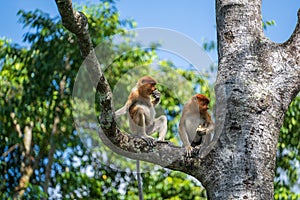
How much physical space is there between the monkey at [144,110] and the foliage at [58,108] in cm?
231

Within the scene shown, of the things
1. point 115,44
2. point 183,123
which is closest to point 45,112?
point 115,44

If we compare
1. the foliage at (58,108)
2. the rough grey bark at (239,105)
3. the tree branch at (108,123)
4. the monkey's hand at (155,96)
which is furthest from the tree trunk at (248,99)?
the foliage at (58,108)

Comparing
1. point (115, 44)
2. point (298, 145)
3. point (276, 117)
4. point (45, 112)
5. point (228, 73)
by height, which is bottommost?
point (276, 117)

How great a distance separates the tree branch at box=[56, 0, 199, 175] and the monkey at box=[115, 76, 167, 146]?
165 cm

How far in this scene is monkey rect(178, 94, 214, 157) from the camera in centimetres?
479

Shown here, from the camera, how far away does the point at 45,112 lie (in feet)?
26.0

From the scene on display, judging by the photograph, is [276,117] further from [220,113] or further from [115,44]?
[115,44]

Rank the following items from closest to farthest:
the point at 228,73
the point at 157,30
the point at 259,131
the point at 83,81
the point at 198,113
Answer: the point at 259,131, the point at 228,73, the point at 157,30, the point at 198,113, the point at 83,81

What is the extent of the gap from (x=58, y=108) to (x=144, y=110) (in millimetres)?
3365

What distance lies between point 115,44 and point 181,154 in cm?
476

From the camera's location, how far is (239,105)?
2967 mm

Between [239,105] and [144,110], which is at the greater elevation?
[144,110]

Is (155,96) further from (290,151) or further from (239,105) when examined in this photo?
(290,151)

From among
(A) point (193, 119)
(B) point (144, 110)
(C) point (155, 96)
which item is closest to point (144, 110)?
(B) point (144, 110)
